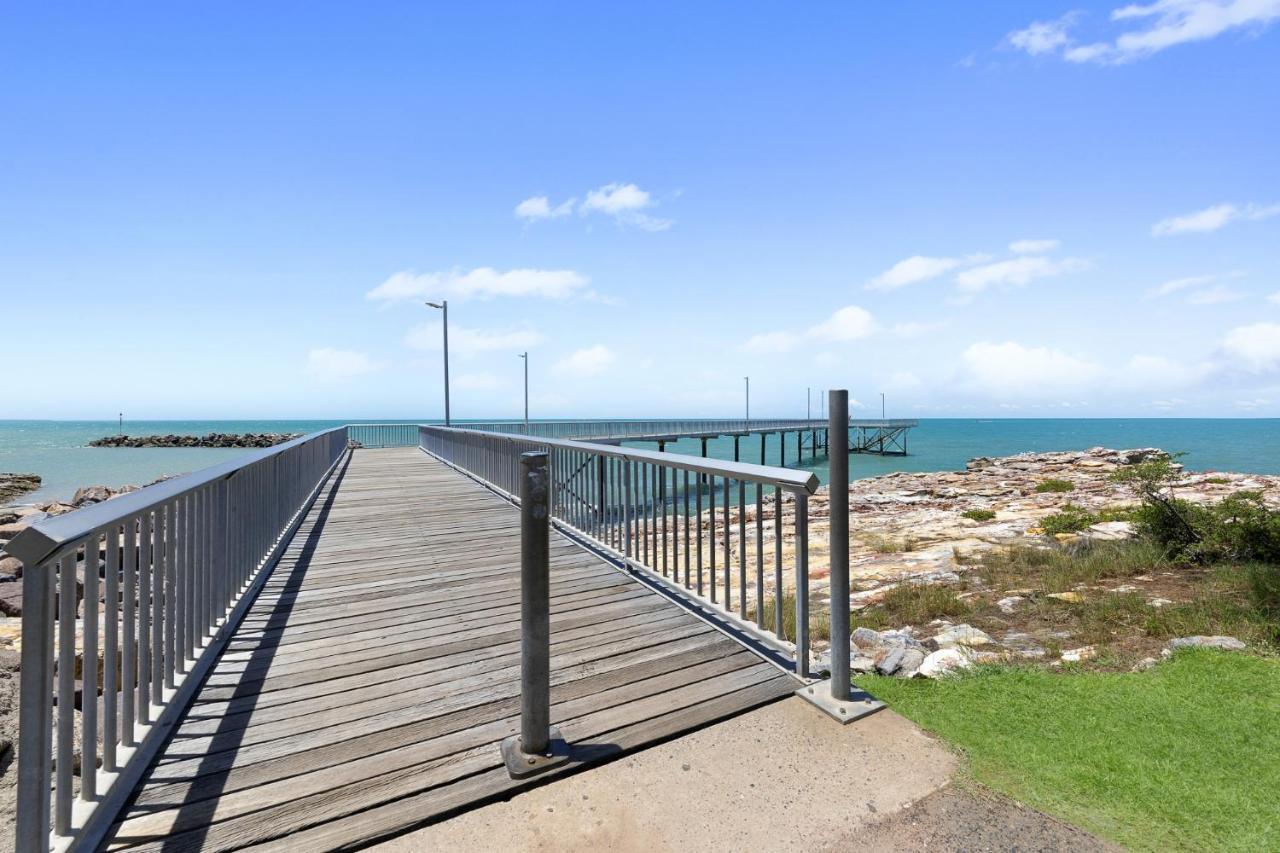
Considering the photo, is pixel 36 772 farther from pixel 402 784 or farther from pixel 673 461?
pixel 673 461

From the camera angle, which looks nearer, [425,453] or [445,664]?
[445,664]

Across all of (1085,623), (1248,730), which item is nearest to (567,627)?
(1248,730)

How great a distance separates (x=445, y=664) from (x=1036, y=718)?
314 cm

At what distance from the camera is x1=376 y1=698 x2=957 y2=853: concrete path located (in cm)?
222

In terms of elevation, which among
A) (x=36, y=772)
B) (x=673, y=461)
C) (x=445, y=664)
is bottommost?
(x=445, y=664)

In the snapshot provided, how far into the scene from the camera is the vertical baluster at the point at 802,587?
3148 mm

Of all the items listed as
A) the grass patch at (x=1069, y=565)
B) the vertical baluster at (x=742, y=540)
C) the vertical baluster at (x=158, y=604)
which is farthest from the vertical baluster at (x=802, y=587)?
the grass patch at (x=1069, y=565)

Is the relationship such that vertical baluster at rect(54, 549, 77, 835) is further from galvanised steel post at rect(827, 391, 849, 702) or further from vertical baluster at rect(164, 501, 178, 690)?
galvanised steel post at rect(827, 391, 849, 702)

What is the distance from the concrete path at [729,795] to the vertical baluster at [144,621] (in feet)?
4.72

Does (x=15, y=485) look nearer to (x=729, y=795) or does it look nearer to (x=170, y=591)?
(x=170, y=591)

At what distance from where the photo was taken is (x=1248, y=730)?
290cm

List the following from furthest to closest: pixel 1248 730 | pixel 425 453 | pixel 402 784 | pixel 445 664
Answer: pixel 425 453 → pixel 445 664 → pixel 1248 730 → pixel 402 784

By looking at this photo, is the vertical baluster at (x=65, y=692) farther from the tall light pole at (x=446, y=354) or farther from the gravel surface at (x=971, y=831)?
the tall light pole at (x=446, y=354)

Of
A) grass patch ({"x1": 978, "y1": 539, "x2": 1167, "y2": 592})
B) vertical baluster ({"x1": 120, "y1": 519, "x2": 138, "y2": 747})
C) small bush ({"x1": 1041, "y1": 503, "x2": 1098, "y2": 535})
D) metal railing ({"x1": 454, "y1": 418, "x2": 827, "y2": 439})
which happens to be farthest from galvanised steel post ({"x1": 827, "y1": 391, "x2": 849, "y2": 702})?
metal railing ({"x1": 454, "y1": 418, "x2": 827, "y2": 439})
